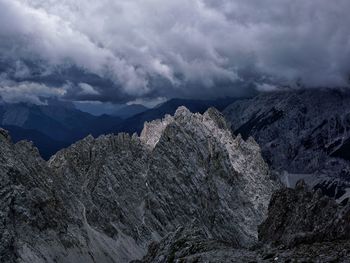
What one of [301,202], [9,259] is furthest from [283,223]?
[9,259]

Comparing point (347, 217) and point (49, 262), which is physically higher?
point (347, 217)

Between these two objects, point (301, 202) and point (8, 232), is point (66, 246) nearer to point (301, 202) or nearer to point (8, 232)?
point (8, 232)

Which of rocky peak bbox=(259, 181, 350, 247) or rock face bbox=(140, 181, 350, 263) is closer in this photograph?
rock face bbox=(140, 181, 350, 263)

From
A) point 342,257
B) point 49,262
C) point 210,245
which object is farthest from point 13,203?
point 342,257

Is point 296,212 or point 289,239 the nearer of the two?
point 289,239

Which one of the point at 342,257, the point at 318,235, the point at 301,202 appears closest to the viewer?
the point at 342,257

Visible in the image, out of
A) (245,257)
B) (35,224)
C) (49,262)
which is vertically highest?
(245,257)

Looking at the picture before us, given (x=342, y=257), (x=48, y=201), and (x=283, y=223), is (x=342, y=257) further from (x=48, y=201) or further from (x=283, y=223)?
(x=48, y=201)

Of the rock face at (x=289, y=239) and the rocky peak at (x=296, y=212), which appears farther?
the rocky peak at (x=296, y=212)

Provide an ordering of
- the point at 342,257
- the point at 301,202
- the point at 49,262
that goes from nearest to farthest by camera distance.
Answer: the point at 342,257 < the point at 301,202 < the point at 49,262

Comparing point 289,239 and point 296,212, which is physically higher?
point 289,239

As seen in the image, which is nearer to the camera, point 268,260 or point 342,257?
point 342,257
